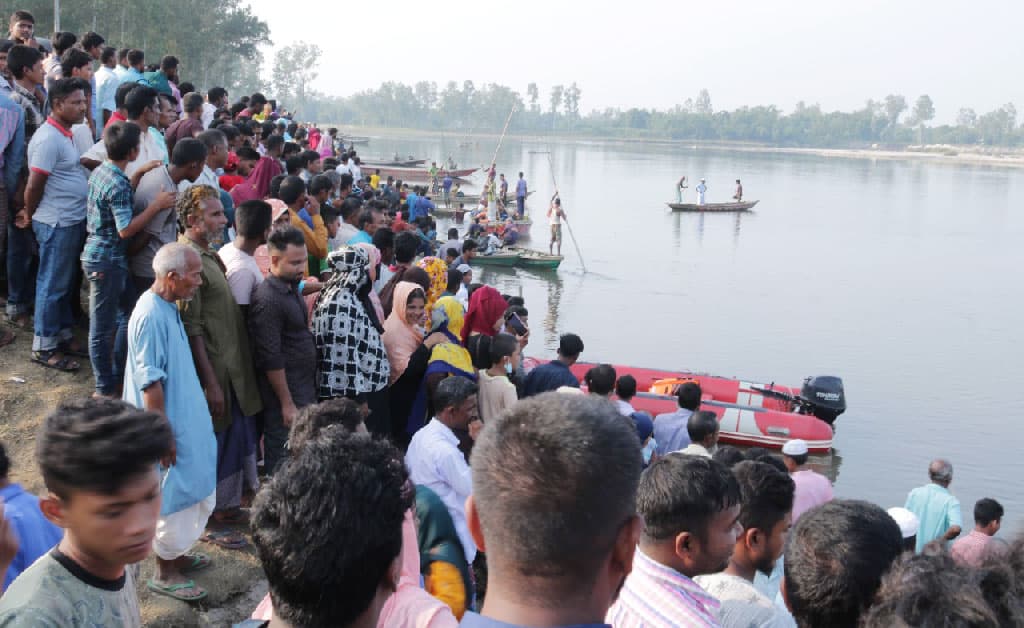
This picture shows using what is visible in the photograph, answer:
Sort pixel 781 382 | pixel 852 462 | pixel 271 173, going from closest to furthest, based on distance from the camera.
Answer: pixel 271 173
pixel 852 462
pixel 781 382

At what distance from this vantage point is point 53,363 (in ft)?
19.1

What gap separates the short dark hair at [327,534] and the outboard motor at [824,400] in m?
11.1

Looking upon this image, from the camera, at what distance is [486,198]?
1221 inches

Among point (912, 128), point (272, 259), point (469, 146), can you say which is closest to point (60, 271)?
point (272, 259)

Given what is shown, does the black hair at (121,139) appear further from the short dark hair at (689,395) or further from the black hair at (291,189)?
the short dark hair at (689,395)

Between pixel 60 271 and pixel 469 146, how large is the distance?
311 feet

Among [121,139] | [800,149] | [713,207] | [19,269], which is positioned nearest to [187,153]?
[121,139]

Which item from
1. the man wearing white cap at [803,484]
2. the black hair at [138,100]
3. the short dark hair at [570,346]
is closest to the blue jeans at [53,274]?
the black hair at [138,100]

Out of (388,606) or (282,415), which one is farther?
(282,415)

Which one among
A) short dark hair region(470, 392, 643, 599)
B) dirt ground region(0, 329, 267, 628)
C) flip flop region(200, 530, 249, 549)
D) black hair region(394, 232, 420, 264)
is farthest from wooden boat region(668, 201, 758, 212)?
short dark hair region(470, 392, 643, 599)

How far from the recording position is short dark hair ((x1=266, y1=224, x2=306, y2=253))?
475cm

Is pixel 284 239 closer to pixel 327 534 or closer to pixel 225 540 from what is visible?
pixel 225 540

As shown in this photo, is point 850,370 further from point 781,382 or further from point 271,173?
point 271,173

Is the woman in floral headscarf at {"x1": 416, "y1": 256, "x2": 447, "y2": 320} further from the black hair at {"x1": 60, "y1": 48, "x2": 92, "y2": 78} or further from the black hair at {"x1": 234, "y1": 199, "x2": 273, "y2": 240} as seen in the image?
the black hair at {"x1": 60, "y1": 48, "x2": 92, "y2": 78}
